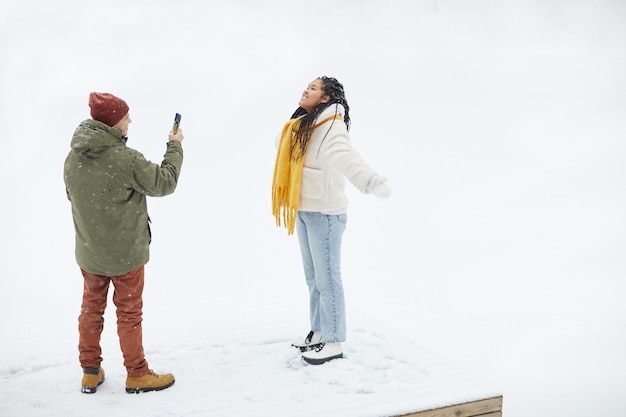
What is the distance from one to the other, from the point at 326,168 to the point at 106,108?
1045 mm

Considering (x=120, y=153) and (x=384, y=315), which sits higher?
(x=120, y=153)

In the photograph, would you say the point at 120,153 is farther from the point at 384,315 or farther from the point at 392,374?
the point at 384,315

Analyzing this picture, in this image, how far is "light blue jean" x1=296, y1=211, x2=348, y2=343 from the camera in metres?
3.35

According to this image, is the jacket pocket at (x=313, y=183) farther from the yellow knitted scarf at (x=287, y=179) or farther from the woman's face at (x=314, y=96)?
the woman's face at (x=314, y=96)

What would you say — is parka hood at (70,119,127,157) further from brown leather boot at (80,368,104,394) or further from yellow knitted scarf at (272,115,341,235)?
brown leather boot at (80,368,104,394)

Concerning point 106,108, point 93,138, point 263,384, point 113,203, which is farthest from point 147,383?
point 106,108

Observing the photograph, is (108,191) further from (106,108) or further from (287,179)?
(287,179)

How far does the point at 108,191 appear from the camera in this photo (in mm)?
2912

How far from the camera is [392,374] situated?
131 inches

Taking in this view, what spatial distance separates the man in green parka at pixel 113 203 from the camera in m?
2.90

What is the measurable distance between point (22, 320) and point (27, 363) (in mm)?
1177

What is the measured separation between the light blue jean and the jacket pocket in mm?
98

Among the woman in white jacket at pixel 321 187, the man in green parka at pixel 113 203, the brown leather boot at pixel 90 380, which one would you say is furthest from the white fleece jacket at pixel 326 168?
the brown leather boot at pixel 90 380

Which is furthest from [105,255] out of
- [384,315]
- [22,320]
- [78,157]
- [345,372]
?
[384,315]
